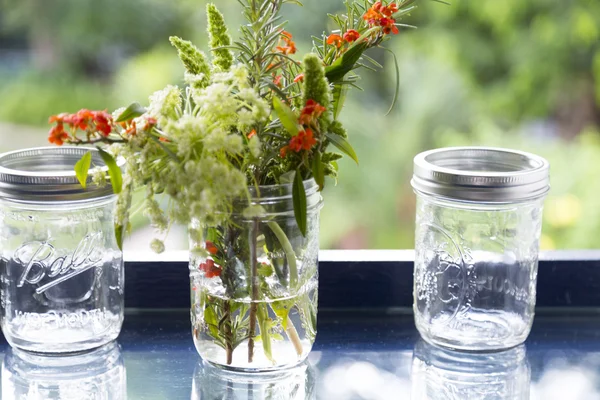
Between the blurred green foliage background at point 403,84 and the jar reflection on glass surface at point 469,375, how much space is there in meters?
1.69

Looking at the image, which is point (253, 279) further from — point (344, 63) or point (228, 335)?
point (344, 63)

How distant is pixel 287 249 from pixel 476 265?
0.76 feet

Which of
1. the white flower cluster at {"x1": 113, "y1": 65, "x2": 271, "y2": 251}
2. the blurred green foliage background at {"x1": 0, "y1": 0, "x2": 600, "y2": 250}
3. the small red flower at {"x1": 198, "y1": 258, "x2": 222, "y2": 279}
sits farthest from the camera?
the blurred green foliage background at {"x1": 0, "y1": 0, "x2": 600, "y2": 250}

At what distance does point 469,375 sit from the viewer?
0.83 meters

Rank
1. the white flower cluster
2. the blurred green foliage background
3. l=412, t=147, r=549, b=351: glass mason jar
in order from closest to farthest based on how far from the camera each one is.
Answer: the white flower cluster
l=412, t=147, r=549, b=351: glass mason jar
the blurred green foliage background

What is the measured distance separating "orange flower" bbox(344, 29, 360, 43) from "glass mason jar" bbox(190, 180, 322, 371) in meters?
0.13

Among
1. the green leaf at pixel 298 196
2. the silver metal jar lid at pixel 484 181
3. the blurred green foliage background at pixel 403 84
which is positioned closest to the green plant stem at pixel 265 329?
the green leaf at pixel 298 196

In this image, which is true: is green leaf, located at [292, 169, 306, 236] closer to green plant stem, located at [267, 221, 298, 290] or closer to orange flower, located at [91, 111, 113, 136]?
green plant stem, located at [267, 221, 298, 290]

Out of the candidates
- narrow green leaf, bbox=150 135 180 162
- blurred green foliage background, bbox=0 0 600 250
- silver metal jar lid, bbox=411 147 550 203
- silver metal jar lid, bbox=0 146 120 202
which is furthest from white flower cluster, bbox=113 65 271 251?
blurred green foliage background, bbox=0 0 600 250

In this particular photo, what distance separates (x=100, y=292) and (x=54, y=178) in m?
0.15

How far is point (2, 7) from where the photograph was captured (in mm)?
3160

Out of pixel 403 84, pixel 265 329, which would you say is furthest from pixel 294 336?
pixel 403 84

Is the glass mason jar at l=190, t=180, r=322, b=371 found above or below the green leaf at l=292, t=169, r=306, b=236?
below

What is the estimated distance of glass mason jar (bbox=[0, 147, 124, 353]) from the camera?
32.5 inches
